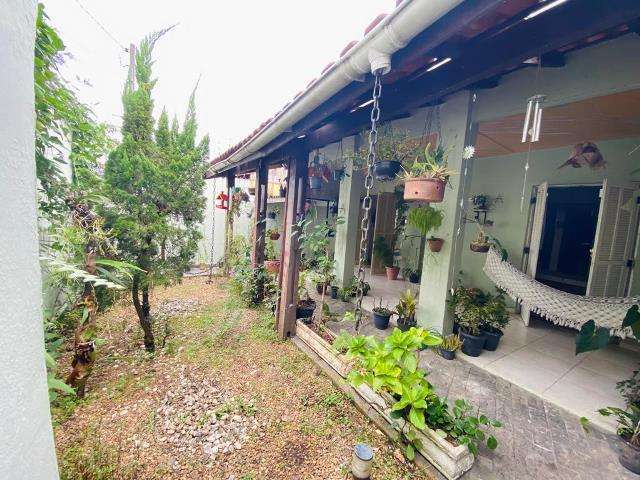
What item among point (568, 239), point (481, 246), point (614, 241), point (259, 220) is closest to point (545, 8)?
point (481, 246)

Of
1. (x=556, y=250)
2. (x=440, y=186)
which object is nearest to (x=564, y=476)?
(x=440, y=186)

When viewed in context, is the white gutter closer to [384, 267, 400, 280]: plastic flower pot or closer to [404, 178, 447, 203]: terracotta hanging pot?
[404, 178, 447, 203]: terracotta hanging pot

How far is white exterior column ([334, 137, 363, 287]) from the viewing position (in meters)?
4.18

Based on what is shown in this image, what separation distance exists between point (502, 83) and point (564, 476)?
2895mm

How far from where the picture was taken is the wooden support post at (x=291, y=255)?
3156mm

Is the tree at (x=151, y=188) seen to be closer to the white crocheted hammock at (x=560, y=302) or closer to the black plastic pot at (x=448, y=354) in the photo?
the black plastic pot at (x=448, y=354)

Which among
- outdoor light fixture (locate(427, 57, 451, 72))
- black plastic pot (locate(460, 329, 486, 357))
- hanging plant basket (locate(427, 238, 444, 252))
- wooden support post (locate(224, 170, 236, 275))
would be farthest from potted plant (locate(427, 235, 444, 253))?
wooden support post (locate(224, 170, 236, 275))

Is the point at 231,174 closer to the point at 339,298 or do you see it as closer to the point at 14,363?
the point at 339,298

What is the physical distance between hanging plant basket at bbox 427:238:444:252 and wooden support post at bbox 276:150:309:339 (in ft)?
4.83

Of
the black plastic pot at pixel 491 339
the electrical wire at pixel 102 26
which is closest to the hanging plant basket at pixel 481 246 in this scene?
the black plastic pot at pixel 491 339

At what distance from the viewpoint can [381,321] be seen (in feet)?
10.9

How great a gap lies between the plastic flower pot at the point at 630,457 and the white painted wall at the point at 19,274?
2.78 m

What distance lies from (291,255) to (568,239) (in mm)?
6388

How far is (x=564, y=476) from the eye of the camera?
1.54m
